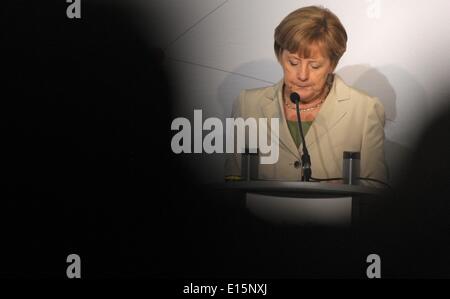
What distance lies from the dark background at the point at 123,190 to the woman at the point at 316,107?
214mm

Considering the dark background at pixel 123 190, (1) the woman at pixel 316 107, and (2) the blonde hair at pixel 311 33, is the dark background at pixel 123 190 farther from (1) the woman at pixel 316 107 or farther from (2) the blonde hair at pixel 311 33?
(2) the blonde hair at pixel 311 33

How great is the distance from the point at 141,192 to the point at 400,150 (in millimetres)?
1097

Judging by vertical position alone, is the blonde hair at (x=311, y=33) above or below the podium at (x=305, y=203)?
above

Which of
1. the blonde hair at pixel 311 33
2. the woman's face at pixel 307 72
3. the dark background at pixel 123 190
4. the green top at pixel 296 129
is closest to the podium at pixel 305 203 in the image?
the dark background at pixel 123 190

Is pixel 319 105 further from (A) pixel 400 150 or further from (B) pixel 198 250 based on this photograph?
(B) pixel 198 250

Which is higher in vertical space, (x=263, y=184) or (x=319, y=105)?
(x=319, y=105)

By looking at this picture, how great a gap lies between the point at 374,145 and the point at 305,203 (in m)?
0.38

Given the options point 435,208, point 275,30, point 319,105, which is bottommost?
point 435,208

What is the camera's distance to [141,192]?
461 cm

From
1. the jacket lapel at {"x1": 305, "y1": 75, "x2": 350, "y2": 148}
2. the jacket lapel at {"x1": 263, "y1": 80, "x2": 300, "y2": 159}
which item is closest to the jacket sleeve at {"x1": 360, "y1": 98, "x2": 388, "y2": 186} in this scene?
the jacket lapel at {"x1": 305, "y1": 75, "x2": 350, "y2": 148}

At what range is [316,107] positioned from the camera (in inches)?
182

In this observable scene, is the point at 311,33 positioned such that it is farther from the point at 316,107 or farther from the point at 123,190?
the point at 123,190

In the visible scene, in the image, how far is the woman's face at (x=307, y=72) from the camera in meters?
4.62

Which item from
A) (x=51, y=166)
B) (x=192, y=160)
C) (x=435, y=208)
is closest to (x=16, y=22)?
(x=51, y=166)
